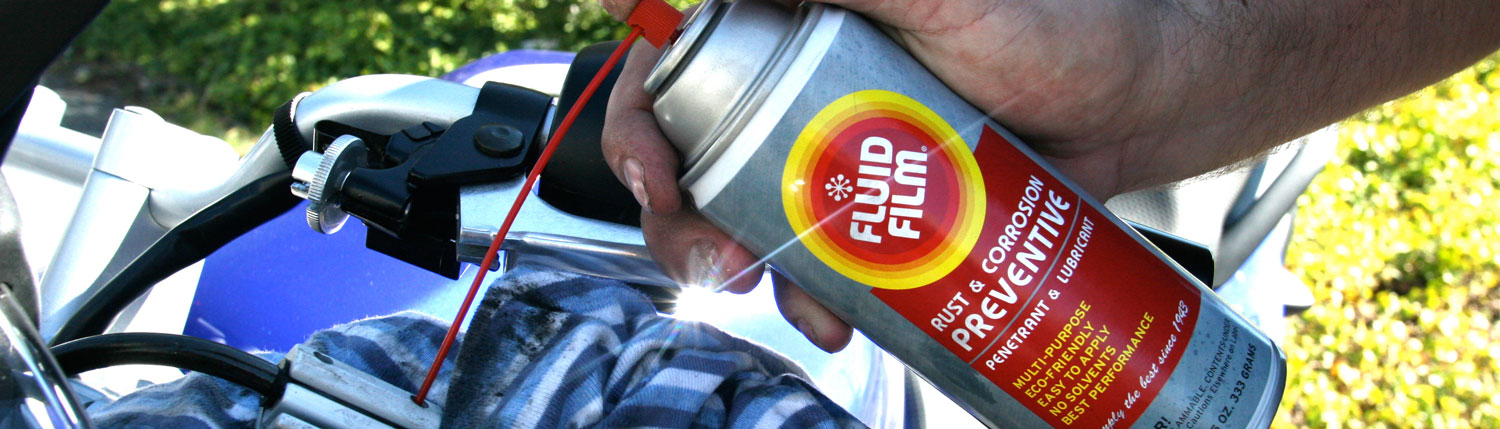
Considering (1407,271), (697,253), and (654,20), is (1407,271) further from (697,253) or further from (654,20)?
(654,20)

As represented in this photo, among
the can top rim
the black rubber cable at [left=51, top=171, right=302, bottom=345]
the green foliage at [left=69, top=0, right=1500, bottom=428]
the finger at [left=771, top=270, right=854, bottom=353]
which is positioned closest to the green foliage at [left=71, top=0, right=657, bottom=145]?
the green foliage at [left=69, top=0, right=1500, bottom=428]

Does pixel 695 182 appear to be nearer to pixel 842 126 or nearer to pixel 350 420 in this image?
pixel 842 126

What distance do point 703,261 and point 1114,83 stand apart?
38cm

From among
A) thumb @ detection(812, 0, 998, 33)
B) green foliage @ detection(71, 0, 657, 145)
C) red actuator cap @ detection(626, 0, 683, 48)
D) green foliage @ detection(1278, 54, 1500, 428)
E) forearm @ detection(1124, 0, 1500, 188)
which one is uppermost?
green foliage @ detection(1278, 54, 1500, 428)

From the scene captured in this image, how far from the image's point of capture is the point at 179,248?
2.78 ft

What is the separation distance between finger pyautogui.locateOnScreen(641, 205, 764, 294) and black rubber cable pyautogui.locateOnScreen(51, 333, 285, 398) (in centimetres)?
29

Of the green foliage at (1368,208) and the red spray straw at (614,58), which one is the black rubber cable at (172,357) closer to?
the red spray straw at (614,58)

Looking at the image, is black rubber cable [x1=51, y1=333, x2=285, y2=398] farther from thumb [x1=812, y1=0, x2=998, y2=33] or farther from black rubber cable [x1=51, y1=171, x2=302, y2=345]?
thumb [x1=812, y1=0, x2=998, y2=33]

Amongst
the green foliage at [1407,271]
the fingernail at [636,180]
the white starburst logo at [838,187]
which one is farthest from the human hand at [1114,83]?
the green foliage at [1407,271]

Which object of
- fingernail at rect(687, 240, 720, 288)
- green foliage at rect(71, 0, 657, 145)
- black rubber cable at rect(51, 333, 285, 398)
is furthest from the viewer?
green foliage at rect(71, 0, 657, 145)

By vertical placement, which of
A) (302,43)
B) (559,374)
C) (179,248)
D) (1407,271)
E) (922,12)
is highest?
(1407,271)

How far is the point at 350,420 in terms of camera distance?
25.1 inches

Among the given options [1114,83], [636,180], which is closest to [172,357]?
[636,180]

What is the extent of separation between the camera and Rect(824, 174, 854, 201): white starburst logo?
672 millimetres
